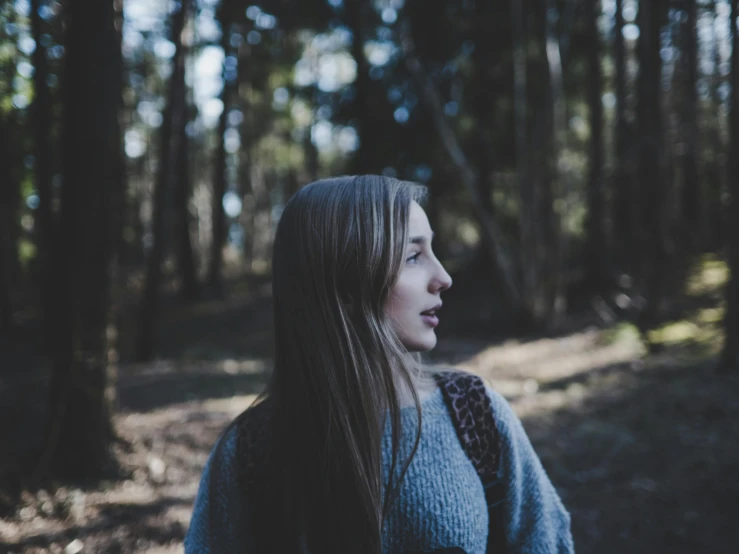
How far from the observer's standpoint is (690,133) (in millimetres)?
10445

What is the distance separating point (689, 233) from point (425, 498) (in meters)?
15.6

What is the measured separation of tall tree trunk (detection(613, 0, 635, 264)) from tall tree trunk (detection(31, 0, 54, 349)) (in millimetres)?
11277

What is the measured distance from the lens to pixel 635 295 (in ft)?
39.3

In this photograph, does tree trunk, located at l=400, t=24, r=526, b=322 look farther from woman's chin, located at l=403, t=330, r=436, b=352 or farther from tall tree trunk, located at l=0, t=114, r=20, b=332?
tall tree trunk, located at l=0, t=114, r=20, b=332

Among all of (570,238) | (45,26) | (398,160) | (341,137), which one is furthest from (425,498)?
(341,137)

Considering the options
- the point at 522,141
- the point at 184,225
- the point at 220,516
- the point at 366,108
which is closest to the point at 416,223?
the point at 220,516

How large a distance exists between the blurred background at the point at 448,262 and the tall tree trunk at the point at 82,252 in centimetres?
2

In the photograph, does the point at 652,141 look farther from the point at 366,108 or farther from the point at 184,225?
the point at 184,225

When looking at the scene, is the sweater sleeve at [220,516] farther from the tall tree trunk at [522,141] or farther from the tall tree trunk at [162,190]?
the tall tree trunk at [522,141]

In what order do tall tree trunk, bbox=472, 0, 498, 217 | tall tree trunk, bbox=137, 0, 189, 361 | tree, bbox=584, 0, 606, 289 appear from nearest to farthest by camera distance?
tall tree trunk, bbox=137, 0, 189, 361 < tree, bbox=584, 0, 606, 289 < tall tree trunk, bbox=472, 0, 498, 217

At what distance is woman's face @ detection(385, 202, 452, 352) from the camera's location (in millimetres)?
1662

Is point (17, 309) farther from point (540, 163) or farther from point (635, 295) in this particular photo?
point (635, 295)

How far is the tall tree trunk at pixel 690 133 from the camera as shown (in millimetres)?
10680

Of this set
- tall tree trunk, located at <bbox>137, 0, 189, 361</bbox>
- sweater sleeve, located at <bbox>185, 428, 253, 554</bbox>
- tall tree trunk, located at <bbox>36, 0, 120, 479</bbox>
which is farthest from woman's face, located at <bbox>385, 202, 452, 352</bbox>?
tall tree trunk, located at <bbox>137, 0, 189, 361</bbox>
